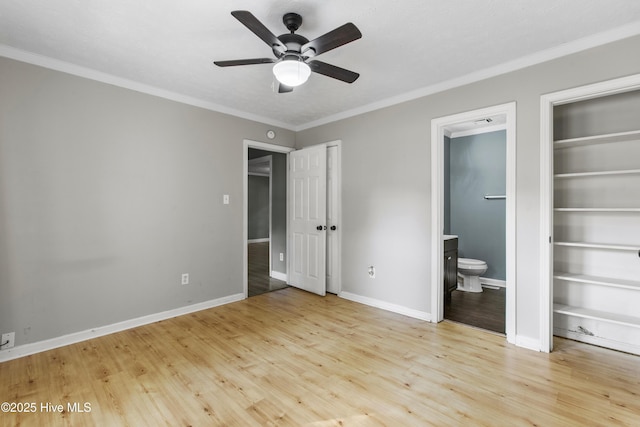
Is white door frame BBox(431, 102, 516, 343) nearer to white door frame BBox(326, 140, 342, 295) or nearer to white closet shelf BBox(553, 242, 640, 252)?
white closet shelf BBox(553, 242, 640, 252)

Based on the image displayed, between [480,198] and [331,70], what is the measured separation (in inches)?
144

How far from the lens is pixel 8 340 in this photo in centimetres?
241

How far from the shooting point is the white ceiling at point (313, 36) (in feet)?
6.31

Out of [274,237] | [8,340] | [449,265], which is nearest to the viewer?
[8,340]

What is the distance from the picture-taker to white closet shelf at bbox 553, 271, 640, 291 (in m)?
2.38

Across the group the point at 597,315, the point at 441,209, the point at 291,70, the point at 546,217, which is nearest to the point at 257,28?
the point at 291,70

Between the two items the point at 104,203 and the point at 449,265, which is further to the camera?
the point at 449,265

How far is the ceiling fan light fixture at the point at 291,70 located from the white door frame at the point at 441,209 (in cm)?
177

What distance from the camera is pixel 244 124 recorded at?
13.1ft

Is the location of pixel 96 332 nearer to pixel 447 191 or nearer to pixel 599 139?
pixel 599 139

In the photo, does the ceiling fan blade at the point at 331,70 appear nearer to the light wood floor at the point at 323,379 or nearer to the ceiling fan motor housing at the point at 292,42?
the ceiling fan motor housing at the point at 292,42


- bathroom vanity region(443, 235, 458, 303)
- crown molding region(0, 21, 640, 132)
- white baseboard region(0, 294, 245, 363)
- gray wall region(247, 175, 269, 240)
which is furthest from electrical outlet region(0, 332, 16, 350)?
gray wall region(247, 175, 269, 240)

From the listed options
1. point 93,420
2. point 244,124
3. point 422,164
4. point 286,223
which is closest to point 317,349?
point 93,420

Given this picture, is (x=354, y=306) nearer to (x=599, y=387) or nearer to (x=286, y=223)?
(x=286, y=223)
